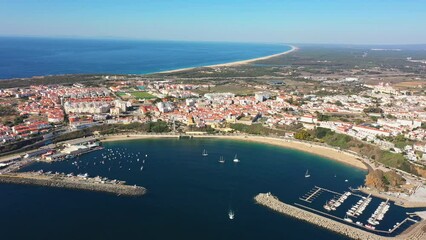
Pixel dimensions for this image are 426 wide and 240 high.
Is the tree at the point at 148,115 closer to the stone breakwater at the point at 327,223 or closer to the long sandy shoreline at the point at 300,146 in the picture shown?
the long sandy shoreline at the point at 300,146

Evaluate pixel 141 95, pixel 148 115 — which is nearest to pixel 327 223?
pixel 148 115

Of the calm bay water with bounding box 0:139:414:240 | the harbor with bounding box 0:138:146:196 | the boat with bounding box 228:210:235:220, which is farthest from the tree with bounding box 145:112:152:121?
the boat with bounding box 228:210:235:220

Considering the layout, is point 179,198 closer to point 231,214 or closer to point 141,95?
point 231,214

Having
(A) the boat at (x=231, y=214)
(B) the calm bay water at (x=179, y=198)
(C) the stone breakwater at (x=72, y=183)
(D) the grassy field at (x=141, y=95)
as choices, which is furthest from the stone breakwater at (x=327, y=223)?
(D) the grassy field at (x=141, y=95)

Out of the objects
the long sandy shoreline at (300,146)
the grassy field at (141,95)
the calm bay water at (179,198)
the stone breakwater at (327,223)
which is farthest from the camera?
the grassy field at (141,95)

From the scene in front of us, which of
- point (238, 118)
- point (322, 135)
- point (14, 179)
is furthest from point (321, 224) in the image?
point (238, 118)

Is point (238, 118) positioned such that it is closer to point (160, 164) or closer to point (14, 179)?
point (160, 164)

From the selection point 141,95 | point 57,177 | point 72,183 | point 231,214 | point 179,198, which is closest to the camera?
point 231,214

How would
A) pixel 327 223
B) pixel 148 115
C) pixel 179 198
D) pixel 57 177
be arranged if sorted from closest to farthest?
pixel 327 223 < pixel 179 198 < pixel 57 177 < pixel 148 115
